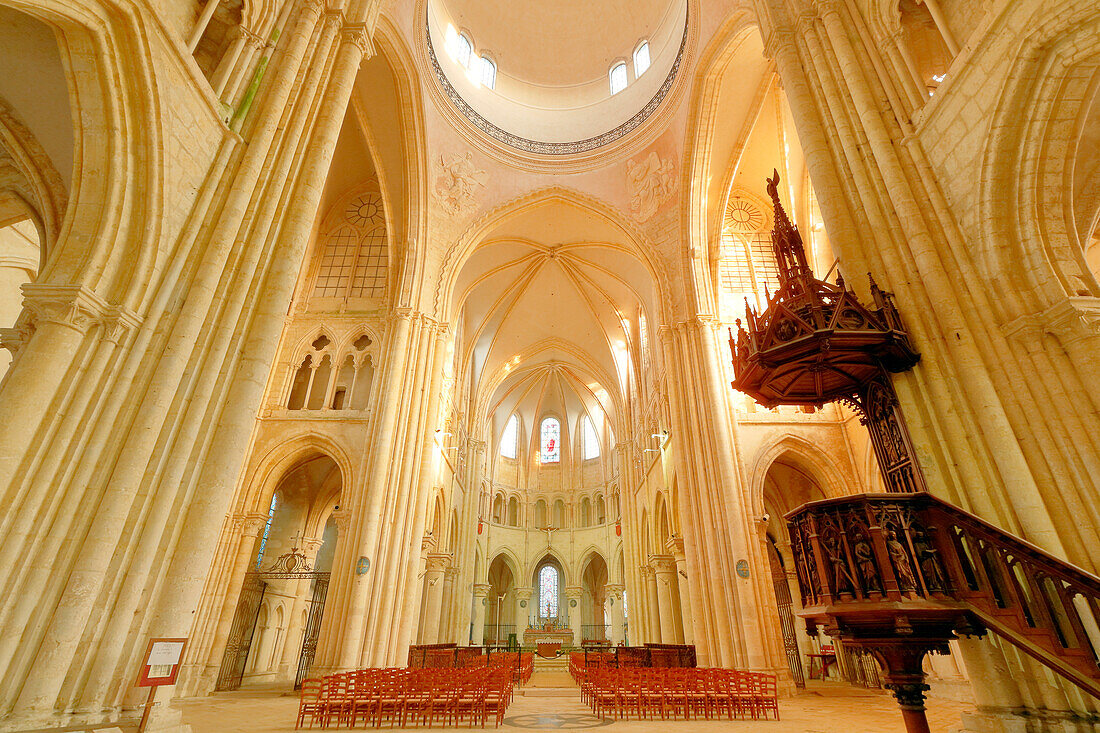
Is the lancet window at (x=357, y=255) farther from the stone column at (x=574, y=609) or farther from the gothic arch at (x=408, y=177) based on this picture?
the stone column at (x=574, y=609)

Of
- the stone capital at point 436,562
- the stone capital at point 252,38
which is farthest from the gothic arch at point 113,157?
the stone capital at point 436,562

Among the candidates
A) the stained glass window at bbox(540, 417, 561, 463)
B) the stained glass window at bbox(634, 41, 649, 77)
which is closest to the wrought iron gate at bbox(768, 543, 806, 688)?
the stained glass window at bbox(540, 417, 561, 463)

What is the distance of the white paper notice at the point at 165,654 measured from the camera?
3850 millimetres

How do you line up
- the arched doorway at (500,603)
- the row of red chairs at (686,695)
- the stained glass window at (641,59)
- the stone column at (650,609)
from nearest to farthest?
the row of red chairs at (686,695)
the stained glass window at (641,59)
the stone column at (650,609)
the arched doorway at (500,603)

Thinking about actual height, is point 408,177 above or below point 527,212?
below

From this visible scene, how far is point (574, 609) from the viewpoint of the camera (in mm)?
30562

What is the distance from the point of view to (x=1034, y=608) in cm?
381

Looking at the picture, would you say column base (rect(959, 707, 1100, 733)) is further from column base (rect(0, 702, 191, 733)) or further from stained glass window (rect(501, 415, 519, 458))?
stained glass window (rect(501, 415, 519, 458))

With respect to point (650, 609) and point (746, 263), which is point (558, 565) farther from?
point (746, 263)

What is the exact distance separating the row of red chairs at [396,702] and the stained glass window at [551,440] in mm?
25404

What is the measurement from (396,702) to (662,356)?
38.8ft

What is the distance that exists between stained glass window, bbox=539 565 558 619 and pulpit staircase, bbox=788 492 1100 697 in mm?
30025

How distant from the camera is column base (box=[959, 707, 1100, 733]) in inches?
148

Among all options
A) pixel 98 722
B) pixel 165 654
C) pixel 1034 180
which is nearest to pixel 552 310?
pixel 1034 180
